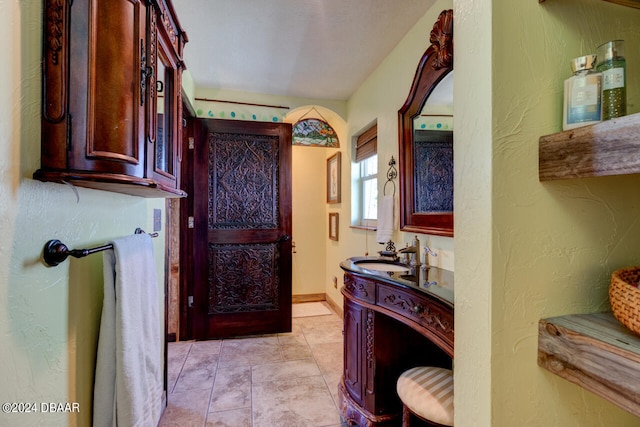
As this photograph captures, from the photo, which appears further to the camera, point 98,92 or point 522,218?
point 98,92

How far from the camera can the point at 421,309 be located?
4.12 feet

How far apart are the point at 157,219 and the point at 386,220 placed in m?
1.56

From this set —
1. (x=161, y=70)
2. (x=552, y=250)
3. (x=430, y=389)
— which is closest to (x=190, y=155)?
(x=161, y=70)

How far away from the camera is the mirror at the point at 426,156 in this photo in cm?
172

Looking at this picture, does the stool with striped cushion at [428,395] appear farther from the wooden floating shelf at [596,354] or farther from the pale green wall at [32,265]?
the pale green wall at [32,265]

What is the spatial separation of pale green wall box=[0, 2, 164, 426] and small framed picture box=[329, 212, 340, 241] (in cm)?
295

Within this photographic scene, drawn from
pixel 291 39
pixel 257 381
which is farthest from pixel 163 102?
pixel 257 381

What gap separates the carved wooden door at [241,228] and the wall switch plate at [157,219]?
1.05m

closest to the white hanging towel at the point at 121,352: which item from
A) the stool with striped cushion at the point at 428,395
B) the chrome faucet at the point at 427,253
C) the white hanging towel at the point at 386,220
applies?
the stool with striped cushion at the point at 428,395

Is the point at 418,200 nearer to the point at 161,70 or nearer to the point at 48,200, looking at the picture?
the point at 161,70

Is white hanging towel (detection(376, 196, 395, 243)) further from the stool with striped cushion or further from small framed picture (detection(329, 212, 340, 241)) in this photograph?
small framed picture (detection(329, 212, 340, 241))

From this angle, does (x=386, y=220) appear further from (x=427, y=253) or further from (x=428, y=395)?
(x=428, y=395)

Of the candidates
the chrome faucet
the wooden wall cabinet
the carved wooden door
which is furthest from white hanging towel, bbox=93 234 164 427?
the carved wooden door

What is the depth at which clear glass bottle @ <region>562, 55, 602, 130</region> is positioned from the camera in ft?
2.06
